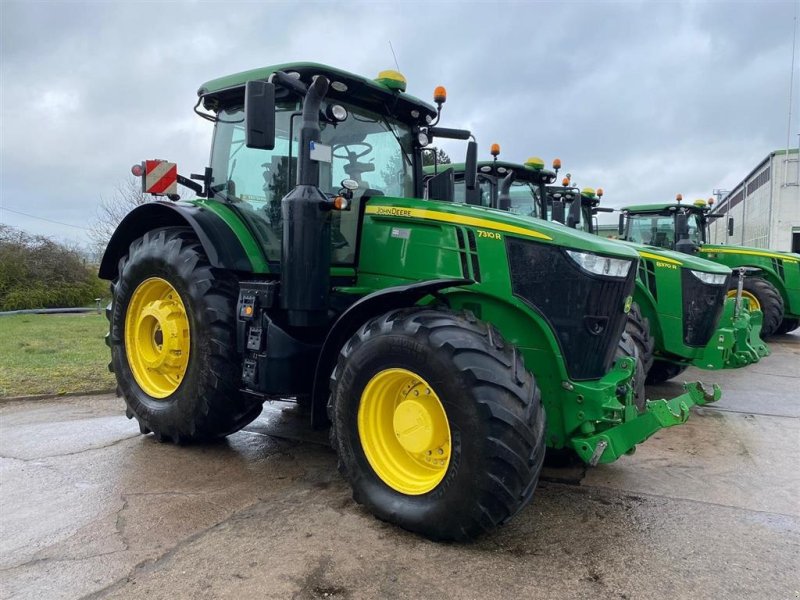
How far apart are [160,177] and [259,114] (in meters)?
2.05

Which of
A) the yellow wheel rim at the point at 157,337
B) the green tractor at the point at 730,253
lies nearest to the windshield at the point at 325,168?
the yellow wheel rim at the point at 157,337

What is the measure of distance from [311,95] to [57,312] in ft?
49.1

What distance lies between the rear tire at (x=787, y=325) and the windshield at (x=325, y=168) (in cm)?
1006

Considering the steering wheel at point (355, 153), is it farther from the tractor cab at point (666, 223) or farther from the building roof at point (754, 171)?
the building roof at point (754, 171)

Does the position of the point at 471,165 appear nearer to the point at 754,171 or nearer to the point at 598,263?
the point at 598,263

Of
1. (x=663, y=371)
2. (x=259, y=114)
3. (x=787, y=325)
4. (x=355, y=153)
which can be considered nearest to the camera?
(x=259, y=114)

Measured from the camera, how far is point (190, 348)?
4234mm

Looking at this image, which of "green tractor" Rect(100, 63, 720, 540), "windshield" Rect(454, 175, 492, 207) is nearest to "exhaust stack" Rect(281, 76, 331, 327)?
"green tractor" Rect(100, 63, 720, 540)

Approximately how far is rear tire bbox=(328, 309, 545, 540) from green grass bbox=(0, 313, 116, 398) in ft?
15.3

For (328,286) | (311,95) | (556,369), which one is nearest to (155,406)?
(328,286)

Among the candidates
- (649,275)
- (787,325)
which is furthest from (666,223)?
(649,275)

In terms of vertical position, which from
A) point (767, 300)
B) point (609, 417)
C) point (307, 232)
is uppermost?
point (307, 232)

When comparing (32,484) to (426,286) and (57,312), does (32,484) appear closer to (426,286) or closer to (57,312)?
(426,286)

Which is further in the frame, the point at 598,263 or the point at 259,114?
the point at 259,114
